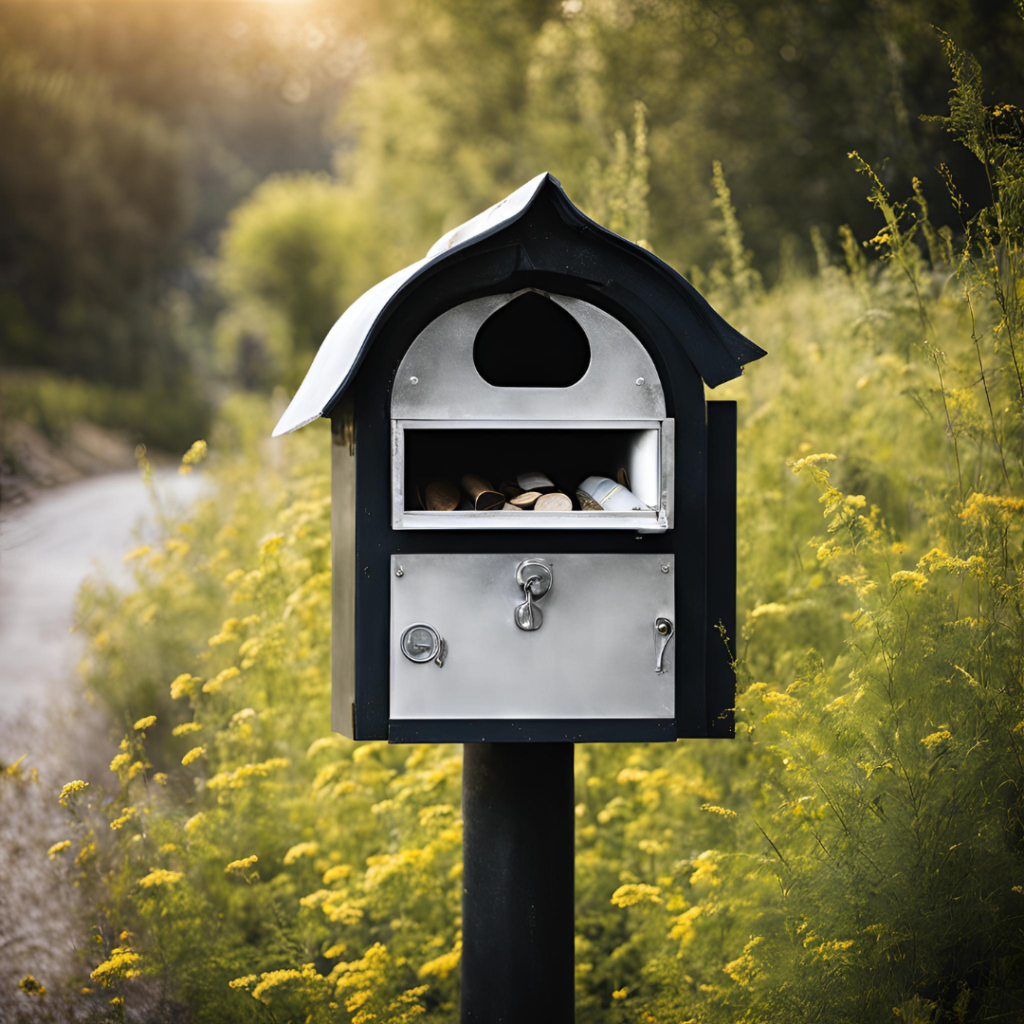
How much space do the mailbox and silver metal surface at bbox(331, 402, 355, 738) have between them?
0.05 meters

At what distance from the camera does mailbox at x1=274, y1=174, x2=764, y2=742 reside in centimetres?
212

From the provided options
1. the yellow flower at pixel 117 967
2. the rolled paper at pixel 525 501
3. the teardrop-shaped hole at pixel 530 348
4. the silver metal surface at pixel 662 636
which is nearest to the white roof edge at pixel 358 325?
the teardrop-shaped hole at pixel 530 348

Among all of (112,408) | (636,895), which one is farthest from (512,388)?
(112,408)

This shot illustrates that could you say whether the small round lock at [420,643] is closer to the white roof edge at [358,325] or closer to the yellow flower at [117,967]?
the white roof edge at [358,325]

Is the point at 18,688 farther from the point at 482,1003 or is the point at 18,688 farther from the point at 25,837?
the point at 482,1003

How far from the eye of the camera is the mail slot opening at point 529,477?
2.12 metres

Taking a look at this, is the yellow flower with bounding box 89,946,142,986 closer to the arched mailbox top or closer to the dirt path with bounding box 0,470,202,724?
the arched mailbox top

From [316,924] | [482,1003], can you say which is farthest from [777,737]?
[316,924]

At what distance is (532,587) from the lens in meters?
2.13

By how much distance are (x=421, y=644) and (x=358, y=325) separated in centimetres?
71

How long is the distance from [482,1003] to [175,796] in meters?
1.55

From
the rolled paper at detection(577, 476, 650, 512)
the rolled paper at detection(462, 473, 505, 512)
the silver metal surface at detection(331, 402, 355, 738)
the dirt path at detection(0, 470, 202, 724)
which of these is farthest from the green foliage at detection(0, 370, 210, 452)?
the rolled paper at detection(577, 476, 650, 512)

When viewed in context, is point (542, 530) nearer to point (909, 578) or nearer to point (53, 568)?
point (909, 578)

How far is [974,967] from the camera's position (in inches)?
89.0
